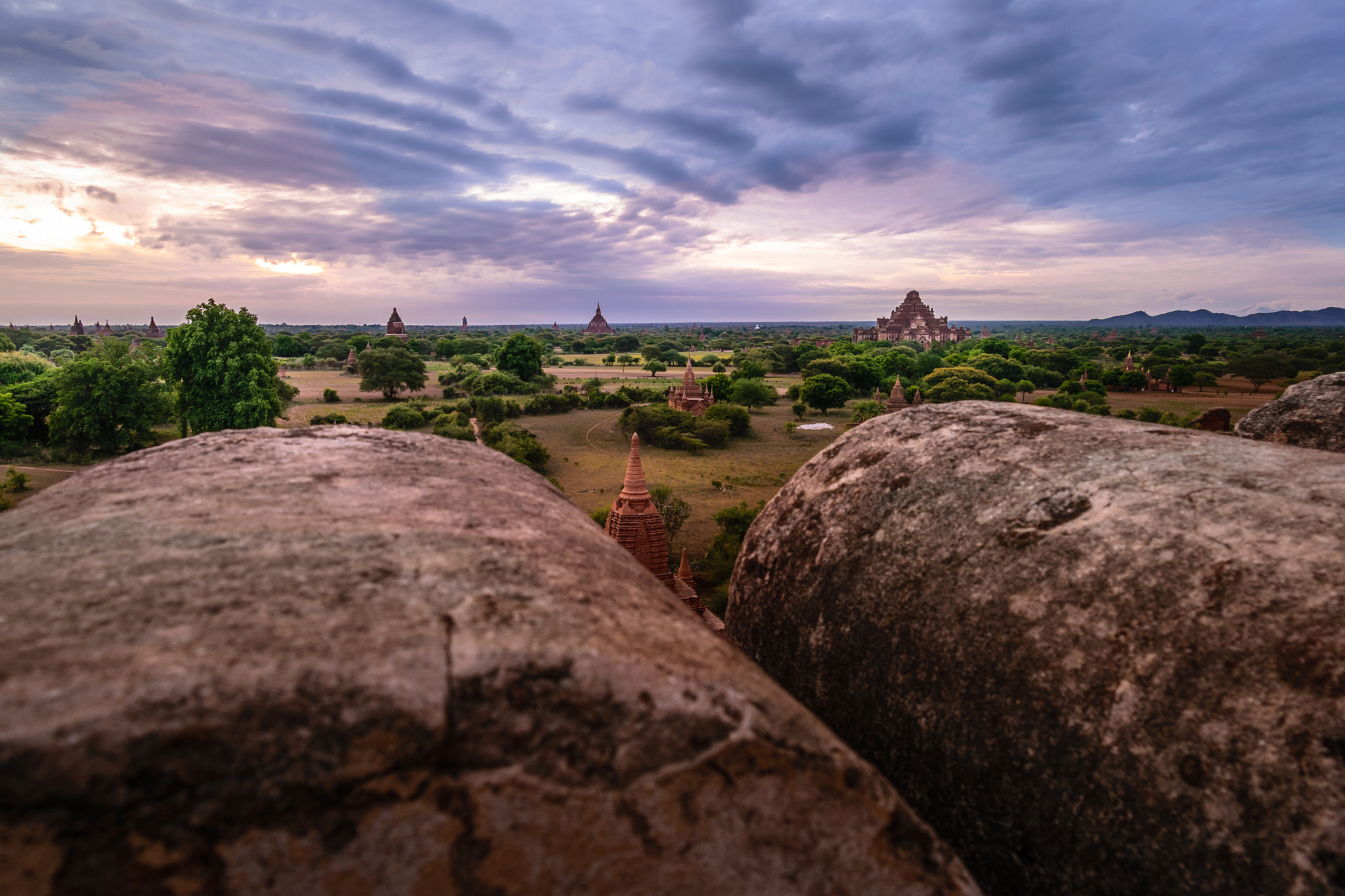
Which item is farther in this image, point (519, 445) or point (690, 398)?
point (690, 398)

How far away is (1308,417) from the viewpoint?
447 centimetres

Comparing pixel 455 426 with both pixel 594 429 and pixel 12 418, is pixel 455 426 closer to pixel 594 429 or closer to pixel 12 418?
pixel 594 429

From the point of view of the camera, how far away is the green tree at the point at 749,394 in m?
57.0

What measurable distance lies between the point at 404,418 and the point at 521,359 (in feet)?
90.6

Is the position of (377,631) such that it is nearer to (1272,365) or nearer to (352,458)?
(352,458)

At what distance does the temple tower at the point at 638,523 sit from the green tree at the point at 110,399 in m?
30.4

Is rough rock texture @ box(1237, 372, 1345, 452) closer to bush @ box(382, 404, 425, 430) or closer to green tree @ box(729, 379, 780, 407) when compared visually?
bush @ box(382, 404, 425, 430)

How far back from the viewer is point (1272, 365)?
192 ft

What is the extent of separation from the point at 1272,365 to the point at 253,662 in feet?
257

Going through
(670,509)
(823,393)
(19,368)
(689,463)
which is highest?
(19,368)

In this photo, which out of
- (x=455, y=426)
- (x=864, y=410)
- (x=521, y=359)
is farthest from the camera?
(x=521, y=359)

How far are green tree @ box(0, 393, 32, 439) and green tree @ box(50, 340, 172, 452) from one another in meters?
1.68

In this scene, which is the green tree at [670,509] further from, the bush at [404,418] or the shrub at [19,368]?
the shrub at [19,368]

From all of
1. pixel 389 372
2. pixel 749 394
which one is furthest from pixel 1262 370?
pixel 389 372
